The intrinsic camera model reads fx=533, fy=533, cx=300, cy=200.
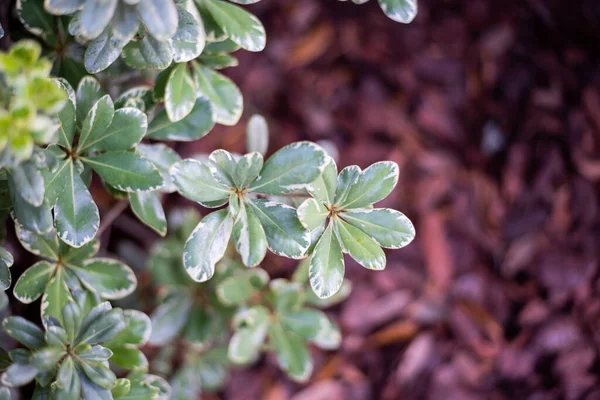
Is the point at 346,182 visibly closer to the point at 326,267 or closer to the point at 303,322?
the point at 326,267

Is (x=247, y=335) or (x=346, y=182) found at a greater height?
(x=346, y=182)

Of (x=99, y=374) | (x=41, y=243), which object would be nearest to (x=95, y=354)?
(x=99, y=374)

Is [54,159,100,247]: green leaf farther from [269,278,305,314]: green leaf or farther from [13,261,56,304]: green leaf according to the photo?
[269,278,305,314]: green leaf

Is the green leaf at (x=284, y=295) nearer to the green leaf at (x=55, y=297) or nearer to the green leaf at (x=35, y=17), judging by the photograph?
the green leaf at (x=55, y=297)

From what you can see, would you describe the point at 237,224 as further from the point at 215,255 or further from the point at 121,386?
the point at 121,386

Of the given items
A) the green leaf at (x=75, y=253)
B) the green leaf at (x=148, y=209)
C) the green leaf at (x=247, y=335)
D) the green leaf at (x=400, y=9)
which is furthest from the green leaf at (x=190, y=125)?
the green leaf at (x=247, y=335)

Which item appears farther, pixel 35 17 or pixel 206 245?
pixel 35 17

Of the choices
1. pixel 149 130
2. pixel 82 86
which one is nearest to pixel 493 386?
pixel 149 130
